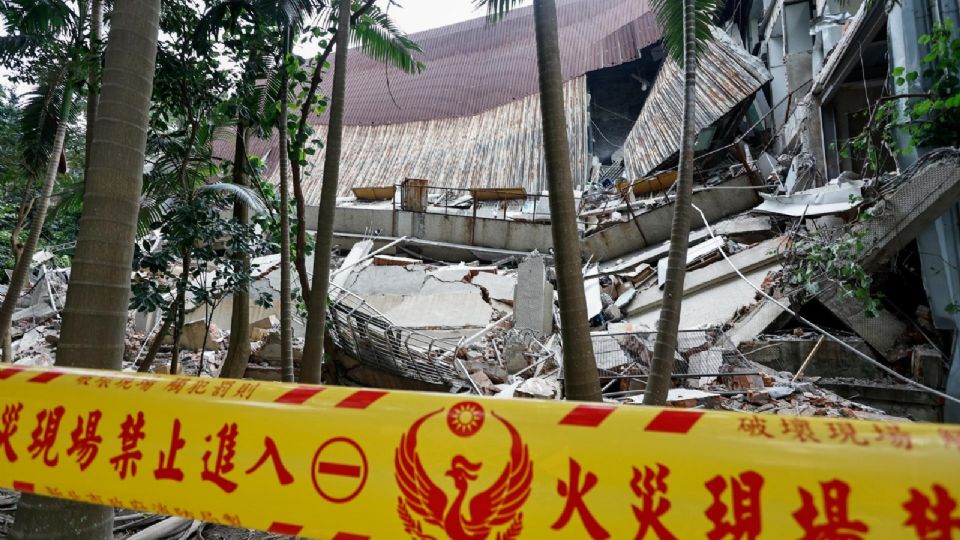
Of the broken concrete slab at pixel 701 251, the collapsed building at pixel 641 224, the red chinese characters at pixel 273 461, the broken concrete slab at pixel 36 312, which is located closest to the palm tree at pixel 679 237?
the collapsed building at pixel 641 224

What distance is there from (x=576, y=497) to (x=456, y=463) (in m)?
0.31

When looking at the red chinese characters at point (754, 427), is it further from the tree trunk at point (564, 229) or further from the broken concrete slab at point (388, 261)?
the broken concrete slab at point (388, 261)

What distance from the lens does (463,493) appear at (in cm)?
128

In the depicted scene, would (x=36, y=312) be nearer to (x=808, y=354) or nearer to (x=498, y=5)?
(x=498, y=5)

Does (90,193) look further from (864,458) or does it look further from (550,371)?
(550,371)

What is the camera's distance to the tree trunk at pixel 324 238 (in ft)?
12.9

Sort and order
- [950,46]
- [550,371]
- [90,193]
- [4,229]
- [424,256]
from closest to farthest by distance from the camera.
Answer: [90,193], [950,46], [550,371], [4,229], [424,256]

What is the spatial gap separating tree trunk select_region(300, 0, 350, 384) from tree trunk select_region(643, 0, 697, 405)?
2.50 meters

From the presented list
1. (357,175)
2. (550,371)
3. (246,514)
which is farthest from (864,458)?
(357,175)

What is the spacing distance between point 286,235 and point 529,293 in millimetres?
4559

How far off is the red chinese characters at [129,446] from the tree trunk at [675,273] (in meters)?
2.69

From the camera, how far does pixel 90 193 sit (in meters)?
2.11

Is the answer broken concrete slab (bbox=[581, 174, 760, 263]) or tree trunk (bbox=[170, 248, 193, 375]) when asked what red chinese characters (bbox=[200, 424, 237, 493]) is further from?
broken concrete slab (bbox=[581, 174, 760, 263])

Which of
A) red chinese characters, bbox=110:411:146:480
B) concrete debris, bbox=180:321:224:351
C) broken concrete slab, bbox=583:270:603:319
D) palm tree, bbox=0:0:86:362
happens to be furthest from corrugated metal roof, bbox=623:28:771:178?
red chinese characters, bbox=110:411:146:480
